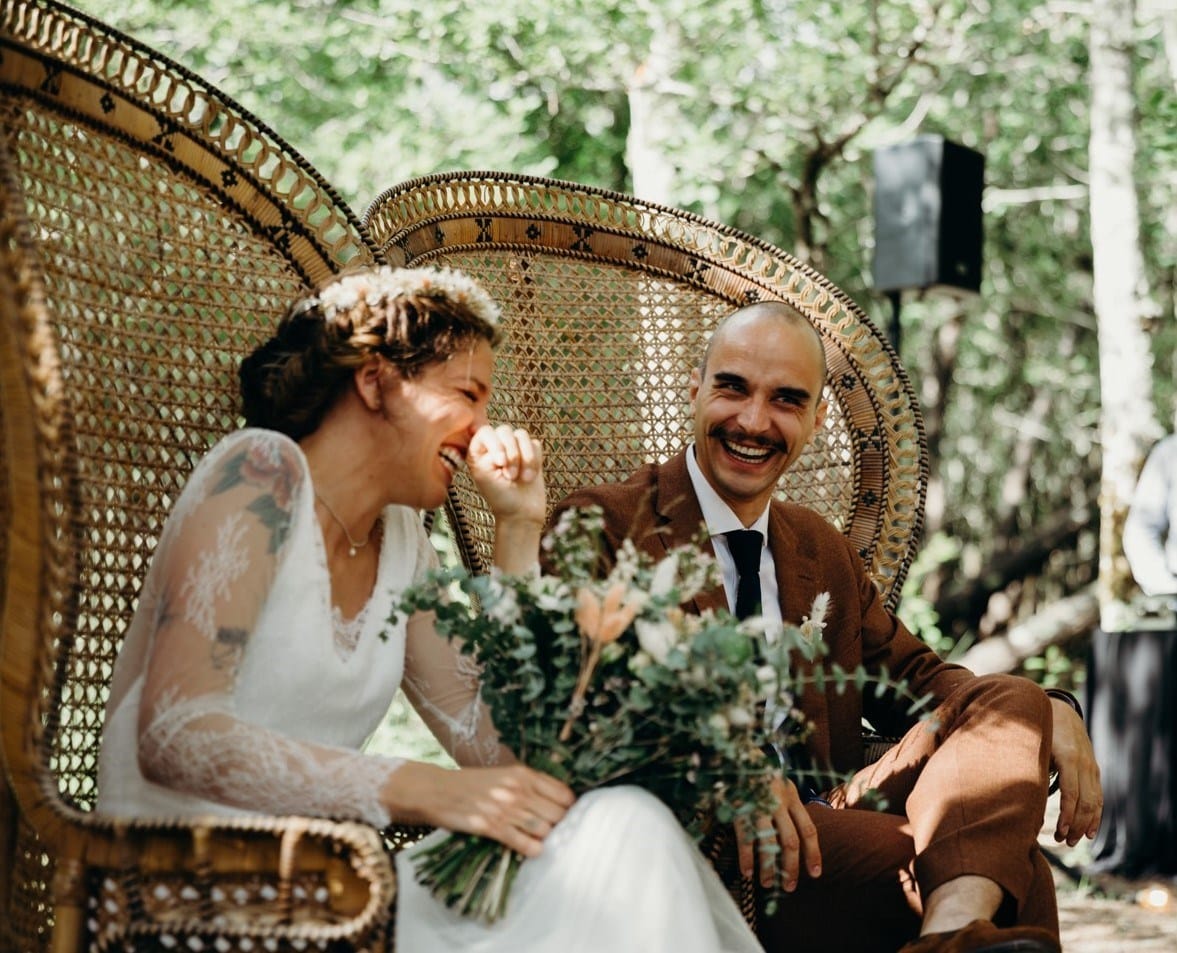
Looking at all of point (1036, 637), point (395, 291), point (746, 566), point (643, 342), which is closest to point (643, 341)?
point (643, 342)

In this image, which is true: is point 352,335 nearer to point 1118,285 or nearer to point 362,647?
point 362,647

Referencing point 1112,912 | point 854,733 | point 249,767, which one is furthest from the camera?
point 1112,912

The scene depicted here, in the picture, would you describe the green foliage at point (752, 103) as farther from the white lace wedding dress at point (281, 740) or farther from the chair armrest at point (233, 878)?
the chair armrest at point (233, 878)

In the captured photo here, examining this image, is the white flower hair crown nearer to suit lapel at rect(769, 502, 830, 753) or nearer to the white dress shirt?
the white dress shirt

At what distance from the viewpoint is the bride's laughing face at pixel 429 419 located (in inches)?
91.4

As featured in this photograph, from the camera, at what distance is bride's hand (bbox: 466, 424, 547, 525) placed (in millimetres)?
2449

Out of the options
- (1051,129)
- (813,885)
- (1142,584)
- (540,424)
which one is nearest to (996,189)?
(1051,129)

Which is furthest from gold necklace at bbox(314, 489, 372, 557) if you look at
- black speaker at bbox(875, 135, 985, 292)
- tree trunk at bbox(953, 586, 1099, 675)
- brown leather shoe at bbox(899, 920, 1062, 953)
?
tree trunk at bbox(953, 586, 1099, 675)

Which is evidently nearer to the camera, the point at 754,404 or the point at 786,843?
the point at 786,843

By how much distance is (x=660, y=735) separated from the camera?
2.02m

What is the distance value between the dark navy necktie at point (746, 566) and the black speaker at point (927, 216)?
3699mm

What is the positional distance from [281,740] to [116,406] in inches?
26.6

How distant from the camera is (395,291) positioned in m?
2.33

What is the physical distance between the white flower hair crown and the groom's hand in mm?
862
